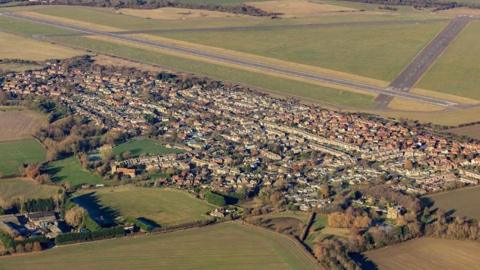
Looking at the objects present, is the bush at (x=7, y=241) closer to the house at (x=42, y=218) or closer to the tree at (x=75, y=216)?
the house at (x=42, y=218)

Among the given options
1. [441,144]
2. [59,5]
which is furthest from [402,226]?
[59,5]

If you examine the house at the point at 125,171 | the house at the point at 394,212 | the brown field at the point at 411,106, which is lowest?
the house at the point at 125,171

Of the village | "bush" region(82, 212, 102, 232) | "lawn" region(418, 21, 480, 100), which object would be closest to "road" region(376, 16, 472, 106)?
"lawn" region(418, 21, 480, 100)

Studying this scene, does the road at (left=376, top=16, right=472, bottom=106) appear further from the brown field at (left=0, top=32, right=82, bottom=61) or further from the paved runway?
the brown field at (left=0, top=32, right=82, bottom=61)

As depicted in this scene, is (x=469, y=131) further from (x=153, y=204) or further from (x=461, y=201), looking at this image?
(x=153, y=204)

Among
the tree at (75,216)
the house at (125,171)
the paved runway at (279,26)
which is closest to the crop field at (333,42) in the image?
the paved runway at (279,26)

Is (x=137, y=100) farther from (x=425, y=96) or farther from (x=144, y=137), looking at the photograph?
(x=425, y=96)
